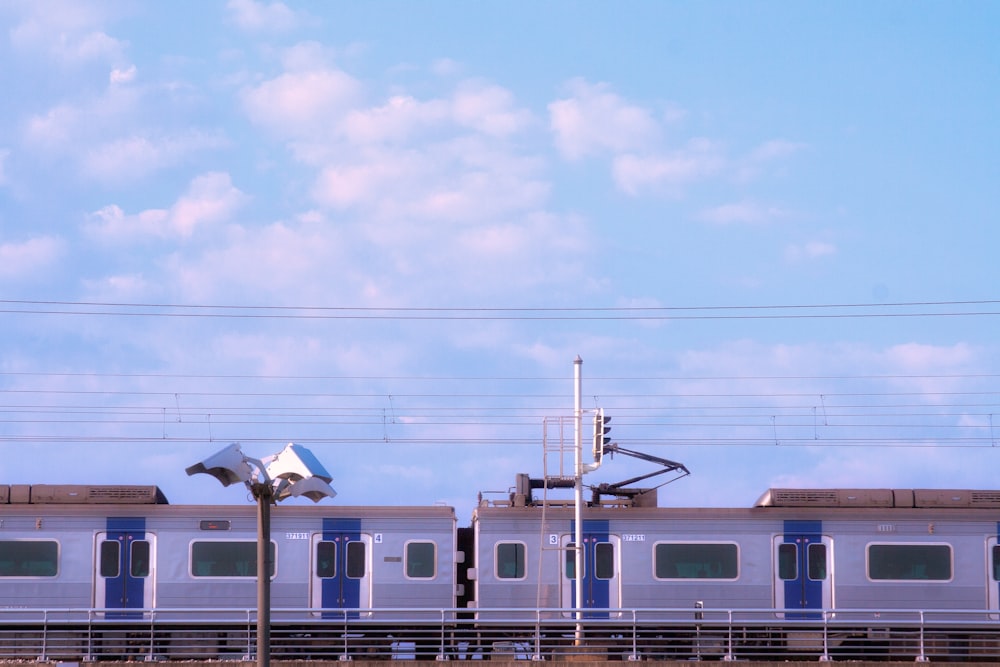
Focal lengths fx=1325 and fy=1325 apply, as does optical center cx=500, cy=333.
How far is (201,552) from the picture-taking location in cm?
2875

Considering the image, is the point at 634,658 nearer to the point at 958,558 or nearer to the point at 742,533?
the point at 742,533

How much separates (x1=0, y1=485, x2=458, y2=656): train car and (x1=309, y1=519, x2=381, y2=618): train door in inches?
0.9

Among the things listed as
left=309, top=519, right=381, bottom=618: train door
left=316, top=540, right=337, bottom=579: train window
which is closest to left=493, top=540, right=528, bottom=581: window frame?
left=309, top=519, right=381, bottom=618: train door

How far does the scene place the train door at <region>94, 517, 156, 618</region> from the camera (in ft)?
93.5

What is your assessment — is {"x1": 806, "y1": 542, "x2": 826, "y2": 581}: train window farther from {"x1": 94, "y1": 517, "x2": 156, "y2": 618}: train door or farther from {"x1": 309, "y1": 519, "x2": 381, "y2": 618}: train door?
{"x1": 94, "y1": 517, "x2": 156, "y2": 618}: train door

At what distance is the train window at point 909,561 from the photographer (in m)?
29.2

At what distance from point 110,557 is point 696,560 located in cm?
1274

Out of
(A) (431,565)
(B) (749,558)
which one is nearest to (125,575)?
(A) (431,565)

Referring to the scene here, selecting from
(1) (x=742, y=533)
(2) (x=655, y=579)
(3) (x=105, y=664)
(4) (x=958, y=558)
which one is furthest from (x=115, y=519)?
(4) (x=958, y=558)

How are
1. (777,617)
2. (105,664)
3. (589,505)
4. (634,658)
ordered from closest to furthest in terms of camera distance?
(105,664)
(634,658)
(777,617)
(589,505)

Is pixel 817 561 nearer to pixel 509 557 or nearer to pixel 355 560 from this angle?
pixel 509 557

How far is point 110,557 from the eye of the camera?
28609mm

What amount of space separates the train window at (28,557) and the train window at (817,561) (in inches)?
645

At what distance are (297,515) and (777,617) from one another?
34.9ft
